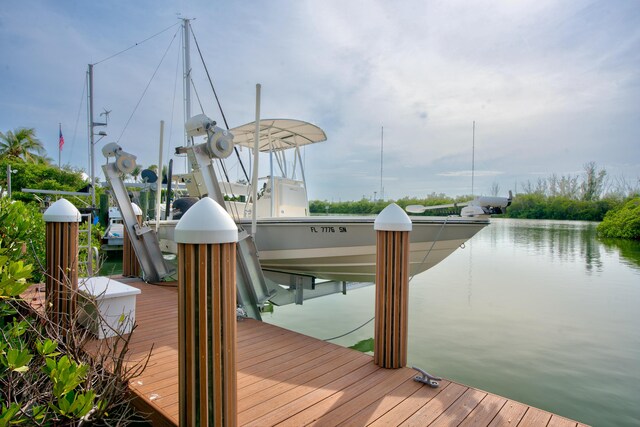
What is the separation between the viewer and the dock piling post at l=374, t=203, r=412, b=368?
279 cm

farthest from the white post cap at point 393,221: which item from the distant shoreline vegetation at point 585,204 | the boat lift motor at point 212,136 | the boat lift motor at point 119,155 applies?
the distant shoreline vegetation at point 585,204

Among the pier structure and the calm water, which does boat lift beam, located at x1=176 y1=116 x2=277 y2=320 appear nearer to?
the pier structure

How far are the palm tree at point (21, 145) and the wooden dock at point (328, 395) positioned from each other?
30.5m

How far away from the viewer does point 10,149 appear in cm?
2638

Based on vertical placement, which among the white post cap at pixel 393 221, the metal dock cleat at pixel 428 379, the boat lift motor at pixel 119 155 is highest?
the boat lift motor at pixel 119 155

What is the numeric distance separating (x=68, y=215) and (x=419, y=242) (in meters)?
4.07

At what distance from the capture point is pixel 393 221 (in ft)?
9.18

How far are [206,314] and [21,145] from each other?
1338 inches

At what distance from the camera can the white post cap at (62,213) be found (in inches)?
132

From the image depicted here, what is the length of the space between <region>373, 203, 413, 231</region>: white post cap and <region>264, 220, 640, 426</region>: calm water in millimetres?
2130

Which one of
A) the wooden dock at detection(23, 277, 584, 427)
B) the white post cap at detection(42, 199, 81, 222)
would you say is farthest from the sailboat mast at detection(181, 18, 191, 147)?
the wooden dock at detection(23, 277, 584, 427)

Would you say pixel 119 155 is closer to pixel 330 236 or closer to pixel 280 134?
pixel 280 134

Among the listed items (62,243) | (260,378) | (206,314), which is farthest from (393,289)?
(62,243)

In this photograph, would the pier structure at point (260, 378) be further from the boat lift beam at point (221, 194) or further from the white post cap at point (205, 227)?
the boat lift beam at point (221, 194)
